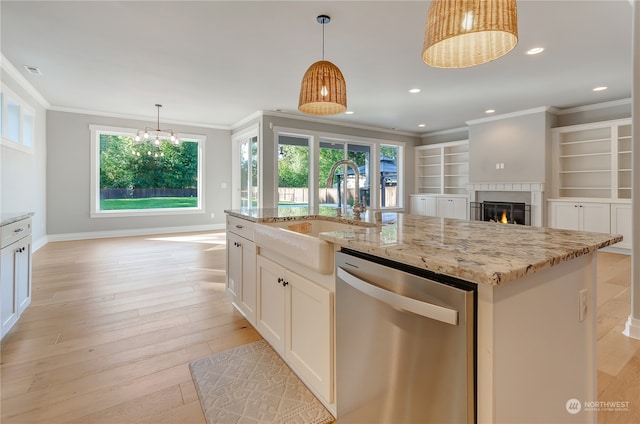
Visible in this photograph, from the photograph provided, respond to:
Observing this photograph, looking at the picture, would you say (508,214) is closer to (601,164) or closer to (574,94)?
(601,164)

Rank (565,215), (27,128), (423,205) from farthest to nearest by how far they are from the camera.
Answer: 1. (423,205)
2. (565,215)
3. (27,128)

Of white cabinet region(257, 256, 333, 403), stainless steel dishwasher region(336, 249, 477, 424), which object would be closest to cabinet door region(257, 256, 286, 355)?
white cabinet region(257, 256, 333, 403)

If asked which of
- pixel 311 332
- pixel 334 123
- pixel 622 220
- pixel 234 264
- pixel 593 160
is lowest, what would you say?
pixel 311 332

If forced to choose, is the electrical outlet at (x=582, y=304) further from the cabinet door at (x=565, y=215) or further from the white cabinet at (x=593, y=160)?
the white cabinet at (x=593, y=160)

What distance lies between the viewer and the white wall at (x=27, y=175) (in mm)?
4012

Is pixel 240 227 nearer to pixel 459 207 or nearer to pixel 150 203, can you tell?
pixel 150 203

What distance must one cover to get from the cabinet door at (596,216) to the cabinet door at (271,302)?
5.86 m

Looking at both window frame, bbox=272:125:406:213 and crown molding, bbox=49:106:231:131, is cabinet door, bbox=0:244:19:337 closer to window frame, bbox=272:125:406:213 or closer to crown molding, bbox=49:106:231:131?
window frame, bbox=272:125:406:213

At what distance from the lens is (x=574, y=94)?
5.09m

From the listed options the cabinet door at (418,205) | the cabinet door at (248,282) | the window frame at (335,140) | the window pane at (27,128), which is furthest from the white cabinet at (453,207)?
the window pane at (27,128)

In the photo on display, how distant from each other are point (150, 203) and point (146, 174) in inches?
27.3

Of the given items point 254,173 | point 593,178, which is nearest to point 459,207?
point 593,178

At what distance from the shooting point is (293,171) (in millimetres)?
6859

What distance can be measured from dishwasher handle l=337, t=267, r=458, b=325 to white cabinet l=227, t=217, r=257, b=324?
1.23 meters
